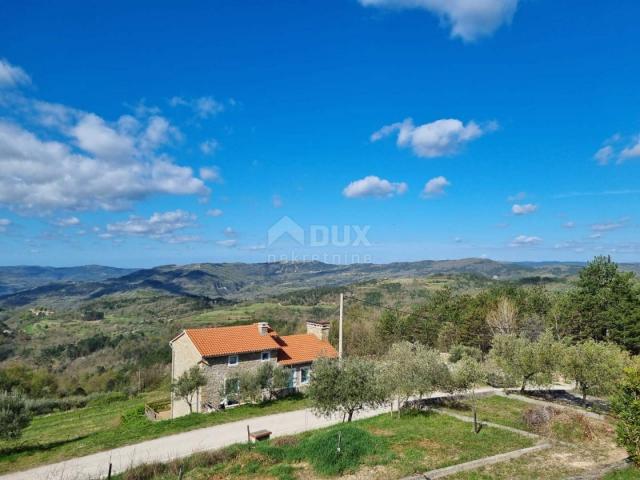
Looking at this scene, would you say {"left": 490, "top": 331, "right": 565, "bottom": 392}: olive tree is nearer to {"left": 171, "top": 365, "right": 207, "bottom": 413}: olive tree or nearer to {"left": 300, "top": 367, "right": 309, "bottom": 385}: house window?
{"left": 300, "top": 367, "right": 309, "bottom": 385}: house window

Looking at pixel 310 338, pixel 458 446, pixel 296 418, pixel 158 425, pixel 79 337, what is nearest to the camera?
pixel 458 446

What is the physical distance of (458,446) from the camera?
16750 mm

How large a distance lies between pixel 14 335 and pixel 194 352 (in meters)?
118

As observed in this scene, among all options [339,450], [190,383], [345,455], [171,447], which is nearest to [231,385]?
[190,383]

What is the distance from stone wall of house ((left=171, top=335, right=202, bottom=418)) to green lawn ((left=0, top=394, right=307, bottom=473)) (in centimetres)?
277

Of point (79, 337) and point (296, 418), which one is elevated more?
point (296, 418)

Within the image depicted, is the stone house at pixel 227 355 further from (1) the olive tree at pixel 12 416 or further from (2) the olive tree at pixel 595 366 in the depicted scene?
(2) the olive tree at pixel 595 366

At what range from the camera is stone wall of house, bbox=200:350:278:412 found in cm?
2956

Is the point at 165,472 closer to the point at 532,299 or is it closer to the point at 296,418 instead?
the point at 296,418

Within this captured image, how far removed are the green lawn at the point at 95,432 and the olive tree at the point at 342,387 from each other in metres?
8.47

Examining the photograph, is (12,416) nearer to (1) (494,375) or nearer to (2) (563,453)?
(2) (563,453)

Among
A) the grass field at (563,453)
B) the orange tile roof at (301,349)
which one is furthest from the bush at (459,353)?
the grass field at (563,453)

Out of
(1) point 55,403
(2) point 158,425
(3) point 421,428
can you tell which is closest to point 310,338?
(2) point 158,425

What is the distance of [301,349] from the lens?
36656mm
